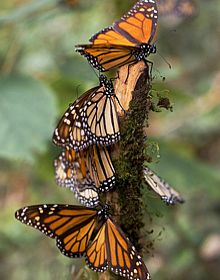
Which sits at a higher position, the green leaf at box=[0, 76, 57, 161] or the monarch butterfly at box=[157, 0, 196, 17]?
the monarch butterfly at box=[157, 0, 196, 17]

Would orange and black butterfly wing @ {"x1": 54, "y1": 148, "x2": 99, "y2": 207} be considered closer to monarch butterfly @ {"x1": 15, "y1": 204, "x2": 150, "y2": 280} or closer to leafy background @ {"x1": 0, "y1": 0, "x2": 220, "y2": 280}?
monarch butterfly @ {"x1": 15, "y1": 204, "x2": 150, "y2": 280}

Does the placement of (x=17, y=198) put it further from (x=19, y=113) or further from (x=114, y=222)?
(x=114, y=222)

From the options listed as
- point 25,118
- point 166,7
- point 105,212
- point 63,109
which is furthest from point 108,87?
point 166,7

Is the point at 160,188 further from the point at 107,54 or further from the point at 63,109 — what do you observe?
the point at 63,109

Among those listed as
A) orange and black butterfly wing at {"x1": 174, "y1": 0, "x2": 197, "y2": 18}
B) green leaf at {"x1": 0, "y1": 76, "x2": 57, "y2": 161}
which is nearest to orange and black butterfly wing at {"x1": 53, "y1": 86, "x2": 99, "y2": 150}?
green leaf at {"x1": 0, "y1": 76, "x2": 57, "y2": 161}

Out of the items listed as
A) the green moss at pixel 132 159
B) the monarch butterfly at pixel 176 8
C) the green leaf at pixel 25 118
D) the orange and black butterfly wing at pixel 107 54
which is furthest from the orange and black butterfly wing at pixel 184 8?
the green moss at pixel 132 159

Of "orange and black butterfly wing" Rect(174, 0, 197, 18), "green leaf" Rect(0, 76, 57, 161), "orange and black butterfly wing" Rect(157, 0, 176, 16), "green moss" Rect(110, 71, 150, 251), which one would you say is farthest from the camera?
"orange and black butterfly wing" Rect(174, 0, 197, 18)

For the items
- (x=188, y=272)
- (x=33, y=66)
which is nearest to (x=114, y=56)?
(x=33, y=66)

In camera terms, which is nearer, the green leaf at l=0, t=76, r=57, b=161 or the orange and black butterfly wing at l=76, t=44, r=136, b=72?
the orange and black butterfly wing at l=76, t=44, r=136, b=72
